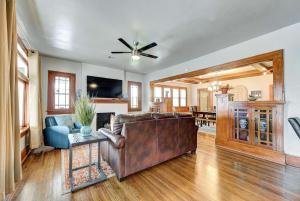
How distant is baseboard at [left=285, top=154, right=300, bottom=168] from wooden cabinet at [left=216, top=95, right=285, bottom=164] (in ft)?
0.20

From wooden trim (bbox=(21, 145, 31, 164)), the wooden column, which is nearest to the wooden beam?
the wooden column

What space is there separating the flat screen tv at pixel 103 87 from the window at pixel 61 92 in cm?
60

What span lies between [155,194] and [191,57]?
4098 mm

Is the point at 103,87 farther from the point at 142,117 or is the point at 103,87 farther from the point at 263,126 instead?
the point at 263,126

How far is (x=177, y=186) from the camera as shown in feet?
6.57

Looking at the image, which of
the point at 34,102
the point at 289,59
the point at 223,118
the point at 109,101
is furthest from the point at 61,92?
the point at 289,59

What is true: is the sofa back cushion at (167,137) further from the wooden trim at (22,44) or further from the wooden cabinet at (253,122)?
the wooden trim at (22,44)

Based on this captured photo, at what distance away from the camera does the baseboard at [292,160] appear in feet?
8.63

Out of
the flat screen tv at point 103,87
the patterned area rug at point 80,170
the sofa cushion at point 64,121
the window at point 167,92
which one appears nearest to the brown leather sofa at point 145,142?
the patterned area rug at point 80,170

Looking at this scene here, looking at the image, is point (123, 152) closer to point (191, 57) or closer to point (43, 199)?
point (43, 199)

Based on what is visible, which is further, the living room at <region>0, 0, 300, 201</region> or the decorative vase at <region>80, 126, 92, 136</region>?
the decorative vase at <region>80, 126, 92, 136</region>

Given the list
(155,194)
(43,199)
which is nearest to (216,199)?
(155,194)

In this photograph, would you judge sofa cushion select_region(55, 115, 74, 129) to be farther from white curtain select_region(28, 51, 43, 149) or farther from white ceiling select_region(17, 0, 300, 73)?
white ceiling select_region(17, 0, 300, 73)

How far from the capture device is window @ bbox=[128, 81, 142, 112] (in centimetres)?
688
